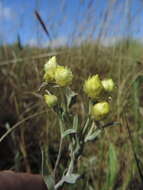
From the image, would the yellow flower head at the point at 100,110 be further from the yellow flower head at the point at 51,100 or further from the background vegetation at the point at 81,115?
the background vegetation at the point at 81,115

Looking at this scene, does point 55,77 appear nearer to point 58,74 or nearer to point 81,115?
point 58,74

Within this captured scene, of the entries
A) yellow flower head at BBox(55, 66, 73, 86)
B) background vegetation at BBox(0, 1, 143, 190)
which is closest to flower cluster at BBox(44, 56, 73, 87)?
yellow flower head at BBox(55, 66, 73, 86)

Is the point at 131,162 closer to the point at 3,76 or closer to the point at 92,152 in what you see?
the point at 92,152

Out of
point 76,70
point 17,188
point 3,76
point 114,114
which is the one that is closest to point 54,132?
point 114,114

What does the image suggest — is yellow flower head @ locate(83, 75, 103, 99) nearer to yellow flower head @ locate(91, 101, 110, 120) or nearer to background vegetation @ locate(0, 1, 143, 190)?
yellow flower head @ locate(91, 101, 110, 120)

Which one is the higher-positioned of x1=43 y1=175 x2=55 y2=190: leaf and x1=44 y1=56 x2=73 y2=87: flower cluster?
x1=44 y1=56 x2=73 y2=87: flower cluster

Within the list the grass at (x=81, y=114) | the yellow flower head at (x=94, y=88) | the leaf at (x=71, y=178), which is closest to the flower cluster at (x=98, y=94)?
the yellow flower head at (x=94, y=88)
